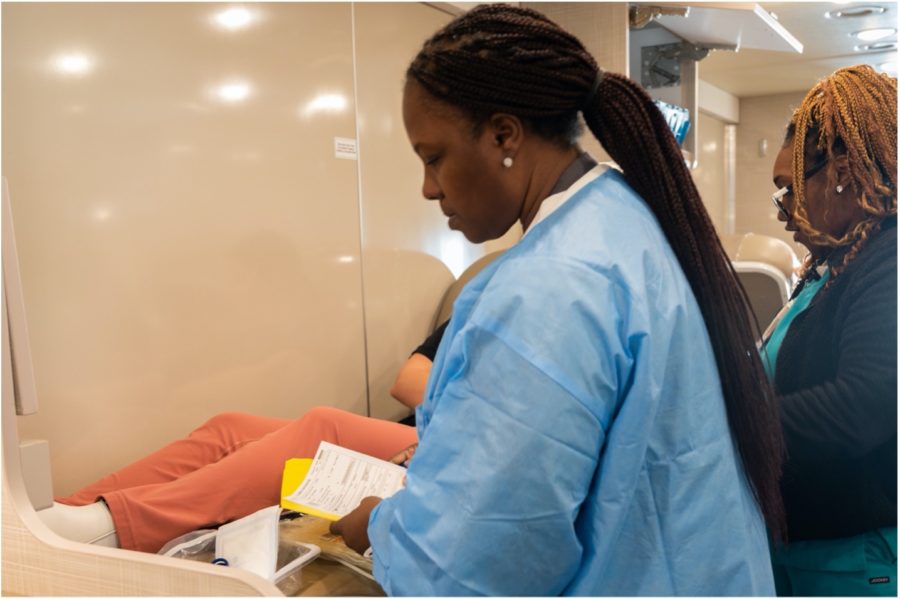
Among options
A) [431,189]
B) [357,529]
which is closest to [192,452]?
[357,529]

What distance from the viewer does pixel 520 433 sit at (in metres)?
0.71

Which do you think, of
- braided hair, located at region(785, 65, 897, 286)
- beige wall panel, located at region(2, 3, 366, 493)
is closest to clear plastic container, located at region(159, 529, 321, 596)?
beige wall panel, located at region(2, 3, 366, 493)

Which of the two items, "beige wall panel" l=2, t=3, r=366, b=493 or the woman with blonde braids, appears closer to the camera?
the woman with blonde braids

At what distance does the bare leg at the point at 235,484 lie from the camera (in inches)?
62.4

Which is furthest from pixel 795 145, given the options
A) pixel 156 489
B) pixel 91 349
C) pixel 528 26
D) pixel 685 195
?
pixel 91 349

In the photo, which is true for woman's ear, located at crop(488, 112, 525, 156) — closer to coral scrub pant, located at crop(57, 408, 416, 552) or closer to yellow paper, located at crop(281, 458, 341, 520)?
yellow paper, located at crop(281, 458, 341, 520)

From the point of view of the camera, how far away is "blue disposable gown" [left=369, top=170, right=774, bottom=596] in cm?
72

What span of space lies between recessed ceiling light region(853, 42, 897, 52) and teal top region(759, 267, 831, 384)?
4594 mm

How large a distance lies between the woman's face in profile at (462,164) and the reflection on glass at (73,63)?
115 cm

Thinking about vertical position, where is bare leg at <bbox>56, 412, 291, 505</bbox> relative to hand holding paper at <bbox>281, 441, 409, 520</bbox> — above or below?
below

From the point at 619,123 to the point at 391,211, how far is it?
196 cm

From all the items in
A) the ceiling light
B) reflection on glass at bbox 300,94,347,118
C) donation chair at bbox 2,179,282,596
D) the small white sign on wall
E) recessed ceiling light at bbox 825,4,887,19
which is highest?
recessed ceiling light at bbox 825,4,887,19

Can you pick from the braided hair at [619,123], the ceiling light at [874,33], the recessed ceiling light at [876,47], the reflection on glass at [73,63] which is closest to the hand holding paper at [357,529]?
the braided hair at [619,123]

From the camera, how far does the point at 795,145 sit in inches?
48.9
